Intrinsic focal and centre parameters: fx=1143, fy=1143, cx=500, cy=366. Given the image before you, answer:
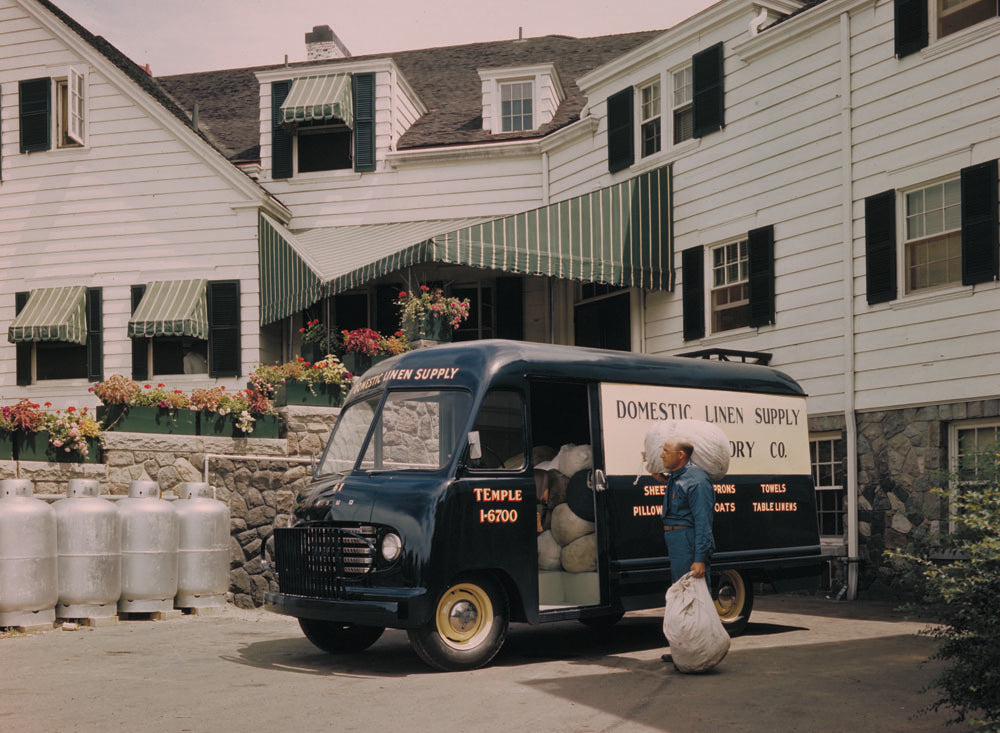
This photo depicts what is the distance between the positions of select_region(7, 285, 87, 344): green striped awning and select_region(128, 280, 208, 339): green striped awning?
1.20 meters

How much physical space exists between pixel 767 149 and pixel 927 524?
6083mm

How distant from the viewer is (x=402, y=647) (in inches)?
429

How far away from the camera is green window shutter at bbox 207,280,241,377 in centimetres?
2019

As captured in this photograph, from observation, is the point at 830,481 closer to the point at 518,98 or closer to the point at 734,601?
the point at 734,601

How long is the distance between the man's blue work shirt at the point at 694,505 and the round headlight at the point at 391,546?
2.18 meters

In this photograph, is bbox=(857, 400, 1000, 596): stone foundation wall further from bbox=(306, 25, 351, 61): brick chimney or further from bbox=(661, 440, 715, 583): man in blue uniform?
bbox=(306, 25, 351, 61): brick chimney

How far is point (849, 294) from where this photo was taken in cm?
1541

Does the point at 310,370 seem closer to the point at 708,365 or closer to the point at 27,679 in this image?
the point at 708,365

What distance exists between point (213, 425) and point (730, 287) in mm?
8035

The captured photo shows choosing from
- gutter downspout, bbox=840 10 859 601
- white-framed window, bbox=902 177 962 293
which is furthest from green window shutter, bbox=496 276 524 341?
white-framed window, bbox=902 177 962 293

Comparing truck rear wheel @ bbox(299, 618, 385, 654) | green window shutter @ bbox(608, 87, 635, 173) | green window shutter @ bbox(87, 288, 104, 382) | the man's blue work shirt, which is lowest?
truck rear wheel @ bbox(299, 618, 385, 654)

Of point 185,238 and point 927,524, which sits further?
point 185,238

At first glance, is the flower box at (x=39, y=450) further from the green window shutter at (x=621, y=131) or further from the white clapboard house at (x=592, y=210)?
the green window shutter at (x=621, y=131)

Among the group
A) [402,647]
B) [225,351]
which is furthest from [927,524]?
[225,351]
